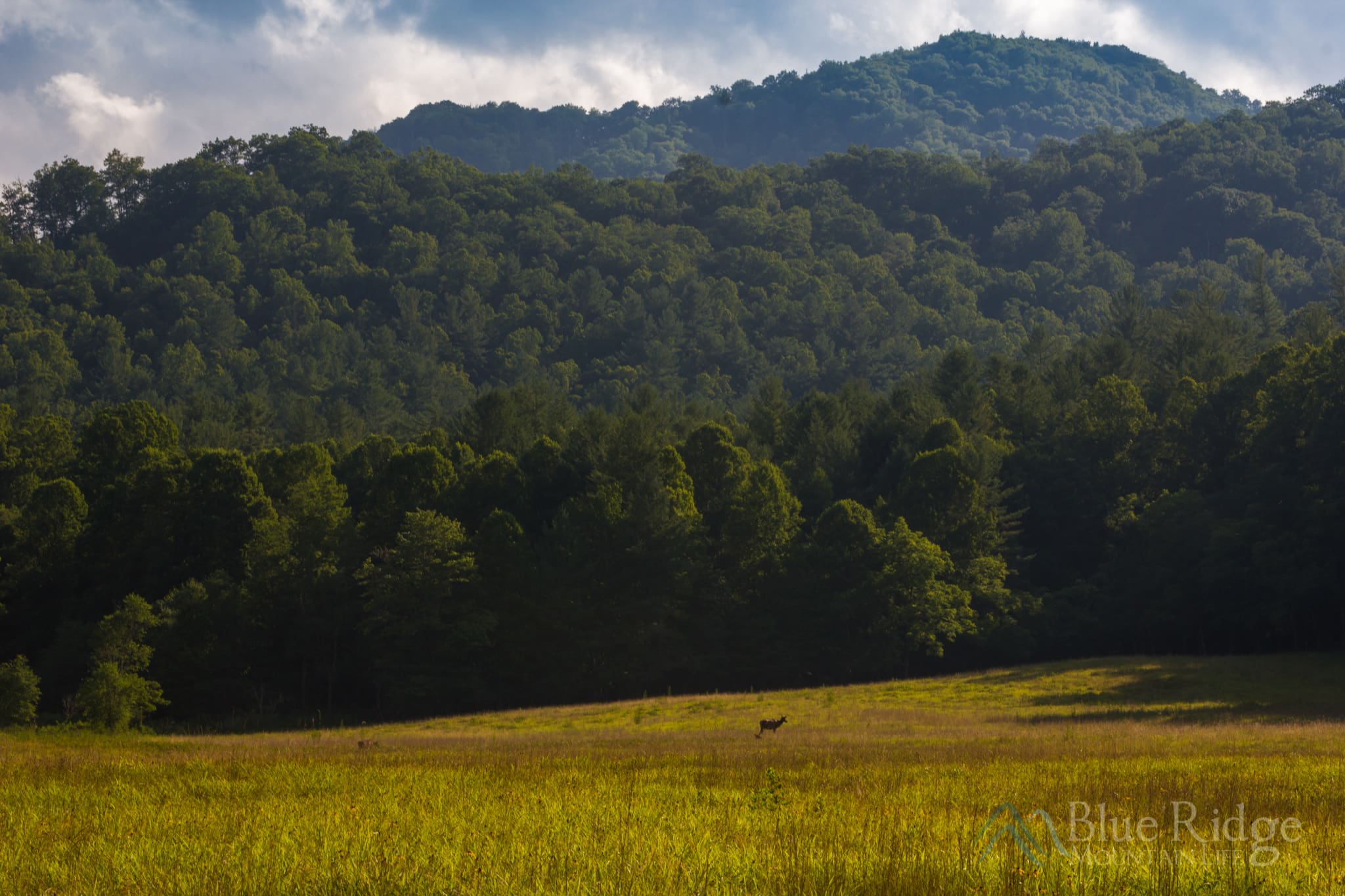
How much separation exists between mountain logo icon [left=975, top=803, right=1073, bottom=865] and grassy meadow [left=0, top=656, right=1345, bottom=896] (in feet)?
0.47

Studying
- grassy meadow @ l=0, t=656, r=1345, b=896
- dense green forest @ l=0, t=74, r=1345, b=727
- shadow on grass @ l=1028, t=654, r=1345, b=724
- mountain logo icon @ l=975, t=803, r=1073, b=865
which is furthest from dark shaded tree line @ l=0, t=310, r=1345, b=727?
mountain logo icon @ l=975, t=803, r=1073, b=865

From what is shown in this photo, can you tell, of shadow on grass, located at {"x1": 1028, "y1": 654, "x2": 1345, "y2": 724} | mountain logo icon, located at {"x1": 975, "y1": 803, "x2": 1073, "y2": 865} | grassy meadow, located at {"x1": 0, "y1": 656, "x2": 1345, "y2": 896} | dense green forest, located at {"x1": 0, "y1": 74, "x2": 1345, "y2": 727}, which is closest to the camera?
grassy meadow, located at {"x1": 0, "y1": 656, "x2": 1345, "y2": 896}

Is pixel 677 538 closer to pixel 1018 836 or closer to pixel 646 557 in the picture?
pixel 646 557

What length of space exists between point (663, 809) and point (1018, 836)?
18.2 ft

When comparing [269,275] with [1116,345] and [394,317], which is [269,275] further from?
[1116,345]

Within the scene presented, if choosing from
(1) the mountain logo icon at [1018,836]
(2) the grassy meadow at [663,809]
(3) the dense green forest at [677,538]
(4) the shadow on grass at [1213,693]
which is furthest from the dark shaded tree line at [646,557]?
(1) the mountain logo icon at [1018,836]

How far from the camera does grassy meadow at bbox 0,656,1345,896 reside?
9.81m

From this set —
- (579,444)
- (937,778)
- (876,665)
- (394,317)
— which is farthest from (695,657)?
(394,317)

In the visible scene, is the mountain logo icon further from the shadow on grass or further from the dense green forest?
the dense green forest

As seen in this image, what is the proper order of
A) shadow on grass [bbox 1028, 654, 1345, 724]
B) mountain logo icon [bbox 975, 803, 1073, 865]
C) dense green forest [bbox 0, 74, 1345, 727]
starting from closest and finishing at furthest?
mountain logo icon [bbox 975, 803, 1073, 865]
shadow on grass [bbox 1028, 654, 1345, 724]
dense green forest [bbox 0, 74, 1345, 727]

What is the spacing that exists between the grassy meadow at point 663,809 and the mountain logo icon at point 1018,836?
14 cm

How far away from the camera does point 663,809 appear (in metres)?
15.1

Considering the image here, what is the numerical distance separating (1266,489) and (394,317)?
5502 inches

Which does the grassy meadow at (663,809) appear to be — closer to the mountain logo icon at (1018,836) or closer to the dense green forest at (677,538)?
the mountain logo icon at (1018,836)
